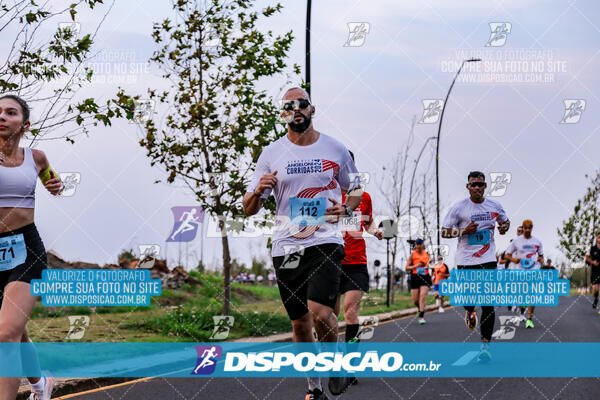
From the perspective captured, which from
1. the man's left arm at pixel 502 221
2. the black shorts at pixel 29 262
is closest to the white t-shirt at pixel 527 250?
the man's left arm at pixel 502 221

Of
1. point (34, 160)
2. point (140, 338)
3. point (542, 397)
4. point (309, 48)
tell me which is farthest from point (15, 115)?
point (309, 48)

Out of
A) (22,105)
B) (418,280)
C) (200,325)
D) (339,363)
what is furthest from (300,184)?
(418,280)

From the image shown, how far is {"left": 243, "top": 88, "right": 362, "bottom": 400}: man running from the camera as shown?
556 centimetres

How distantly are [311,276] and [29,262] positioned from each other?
1981mm

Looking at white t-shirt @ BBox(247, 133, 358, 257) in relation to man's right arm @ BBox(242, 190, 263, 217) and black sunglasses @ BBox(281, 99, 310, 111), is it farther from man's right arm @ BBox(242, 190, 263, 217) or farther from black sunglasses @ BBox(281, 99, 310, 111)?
black sunglasses @ BBox(281, 99, 310, 111)

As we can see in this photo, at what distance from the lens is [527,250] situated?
15289 mm

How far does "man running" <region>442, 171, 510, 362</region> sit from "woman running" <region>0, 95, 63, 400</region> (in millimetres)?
5170

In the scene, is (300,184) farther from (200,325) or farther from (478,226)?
(200,325)

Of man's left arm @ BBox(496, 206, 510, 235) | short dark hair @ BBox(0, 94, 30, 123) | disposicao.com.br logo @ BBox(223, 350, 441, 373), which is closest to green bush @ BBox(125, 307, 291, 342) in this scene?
disposicao.com.br logo @ BBox(223, 350, 441, 373)

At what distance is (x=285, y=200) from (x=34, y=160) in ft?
6.10

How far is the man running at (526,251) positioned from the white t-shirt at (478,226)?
6155 mm

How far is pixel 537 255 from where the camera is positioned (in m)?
15.2

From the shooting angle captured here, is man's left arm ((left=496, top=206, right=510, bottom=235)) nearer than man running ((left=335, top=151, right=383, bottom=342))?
No

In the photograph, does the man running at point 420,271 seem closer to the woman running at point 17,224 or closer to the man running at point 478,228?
the man running at point 478,228
